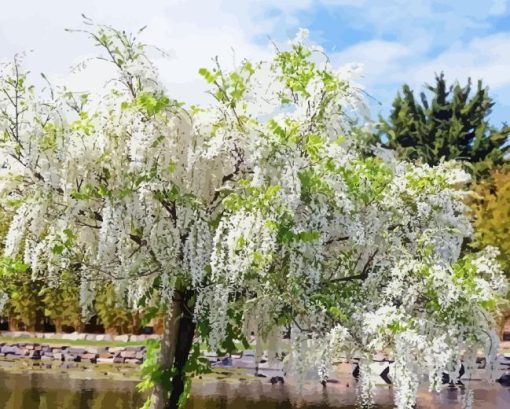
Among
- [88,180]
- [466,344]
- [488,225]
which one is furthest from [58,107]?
[488,225]

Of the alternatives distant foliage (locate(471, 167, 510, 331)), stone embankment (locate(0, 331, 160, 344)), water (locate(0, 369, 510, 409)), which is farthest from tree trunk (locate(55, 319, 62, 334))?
distant foliage (locate(471, 167, 510, 331))

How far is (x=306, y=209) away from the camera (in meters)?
8.97

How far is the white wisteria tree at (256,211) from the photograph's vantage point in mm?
8867

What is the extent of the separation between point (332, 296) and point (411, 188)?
1684 mm

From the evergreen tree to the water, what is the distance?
81.7 ft

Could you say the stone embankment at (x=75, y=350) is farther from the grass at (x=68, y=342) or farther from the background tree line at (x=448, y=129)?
the background tree line at (x=448, y=129)

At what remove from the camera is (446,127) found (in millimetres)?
49312

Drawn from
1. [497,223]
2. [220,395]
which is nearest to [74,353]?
[220,395]

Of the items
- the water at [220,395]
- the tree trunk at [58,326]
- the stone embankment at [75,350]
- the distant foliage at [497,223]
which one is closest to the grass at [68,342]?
the stone embankment at [75,350]

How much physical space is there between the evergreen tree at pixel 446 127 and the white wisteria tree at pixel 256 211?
1481 inches

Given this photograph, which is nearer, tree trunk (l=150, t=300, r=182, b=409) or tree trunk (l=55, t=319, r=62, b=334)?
tree trunk (l=150, t=300, r=182, b=409)

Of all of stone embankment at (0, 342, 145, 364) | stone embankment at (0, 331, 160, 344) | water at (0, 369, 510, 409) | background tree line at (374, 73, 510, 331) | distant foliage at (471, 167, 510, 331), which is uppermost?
background tree line at (374, 73, 510, 331)

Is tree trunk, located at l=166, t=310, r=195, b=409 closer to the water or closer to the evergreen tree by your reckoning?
the water

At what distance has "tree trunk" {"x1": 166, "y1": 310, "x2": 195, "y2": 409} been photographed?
34.7ft
